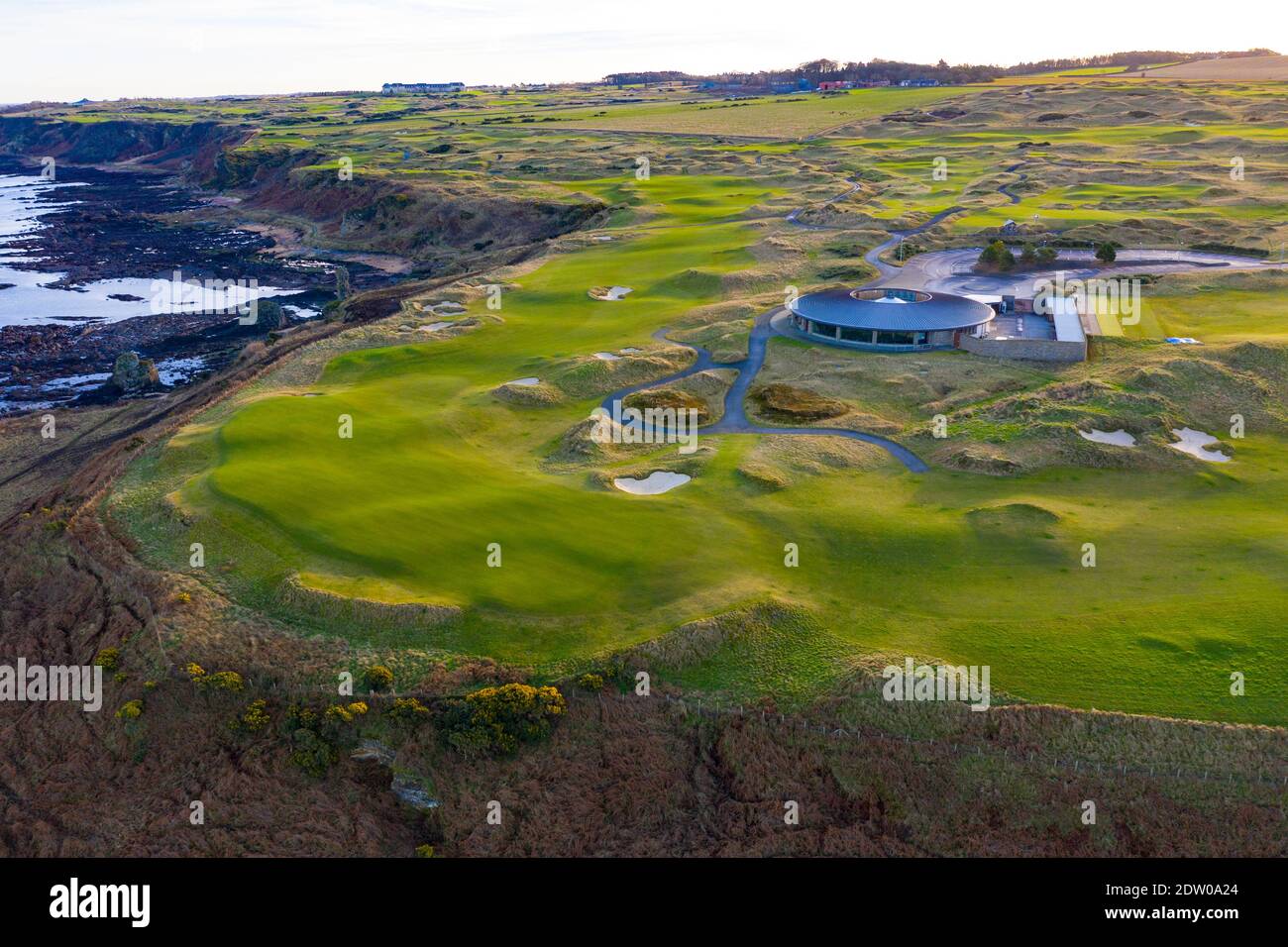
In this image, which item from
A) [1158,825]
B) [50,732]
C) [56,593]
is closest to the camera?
[1158,825]

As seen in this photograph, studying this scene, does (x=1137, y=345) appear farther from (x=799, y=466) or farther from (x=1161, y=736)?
(x=1161, y=736)

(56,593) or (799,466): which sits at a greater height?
(799,466)

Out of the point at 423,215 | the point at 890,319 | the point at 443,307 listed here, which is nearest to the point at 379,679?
the point at 890,319

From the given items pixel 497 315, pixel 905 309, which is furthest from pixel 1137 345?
pixel 497 315

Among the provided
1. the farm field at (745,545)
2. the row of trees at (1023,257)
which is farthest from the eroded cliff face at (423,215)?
the farm field at (745,545)

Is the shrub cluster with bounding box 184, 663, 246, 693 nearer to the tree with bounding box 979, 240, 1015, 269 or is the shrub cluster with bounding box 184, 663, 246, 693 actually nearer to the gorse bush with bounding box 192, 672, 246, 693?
the gorse bush with bounding box 192, 672, 246, 693

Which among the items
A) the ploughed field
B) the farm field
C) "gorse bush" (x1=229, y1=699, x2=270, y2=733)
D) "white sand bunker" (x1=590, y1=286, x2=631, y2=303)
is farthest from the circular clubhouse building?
"gorse bush" (x1=229, y1=699, x2=270, y2=733)

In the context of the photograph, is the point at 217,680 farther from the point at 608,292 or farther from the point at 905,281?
the point at 905,281
